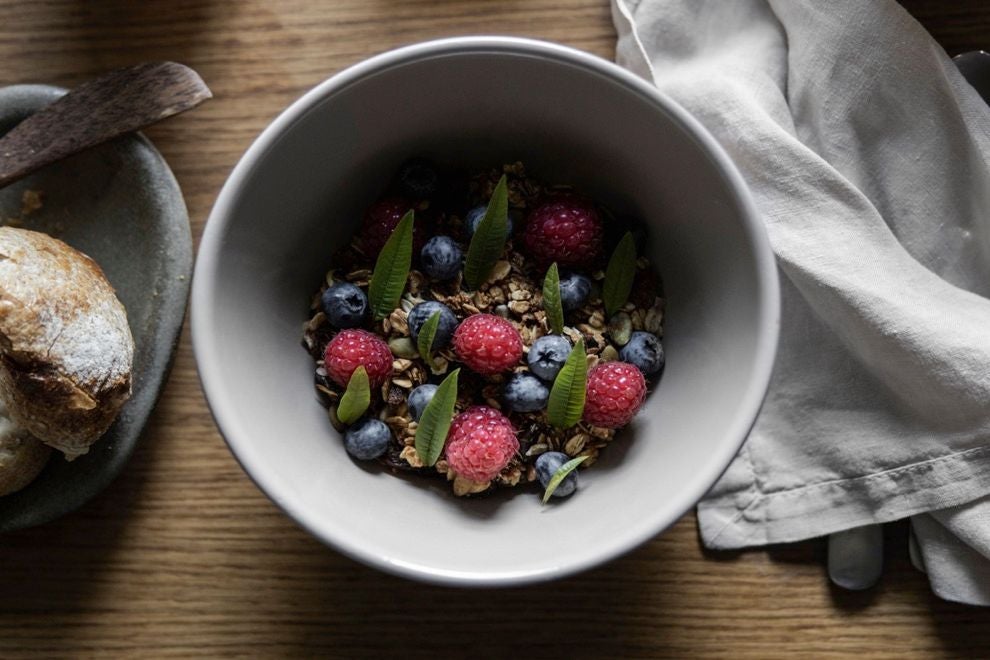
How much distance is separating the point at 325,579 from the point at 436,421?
27 centimetres

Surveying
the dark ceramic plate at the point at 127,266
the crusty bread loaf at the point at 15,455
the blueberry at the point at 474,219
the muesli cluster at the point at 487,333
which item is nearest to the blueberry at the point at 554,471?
the muesli cluster at the point at 487,333

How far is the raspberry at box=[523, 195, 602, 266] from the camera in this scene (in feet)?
2.66

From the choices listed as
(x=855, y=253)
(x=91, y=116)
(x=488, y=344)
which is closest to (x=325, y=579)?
(x=488, y=344)

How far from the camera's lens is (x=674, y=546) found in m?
0.94

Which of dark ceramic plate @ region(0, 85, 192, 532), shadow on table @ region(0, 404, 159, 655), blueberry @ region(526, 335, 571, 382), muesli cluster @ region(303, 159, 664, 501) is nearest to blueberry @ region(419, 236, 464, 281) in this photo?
muesli cluster @ region(303, 159, 664, 501)

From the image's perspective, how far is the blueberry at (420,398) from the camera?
790 mm

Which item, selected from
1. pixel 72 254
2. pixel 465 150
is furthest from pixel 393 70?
pixel 72 254

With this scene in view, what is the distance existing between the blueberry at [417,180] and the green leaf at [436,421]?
17 centimetres

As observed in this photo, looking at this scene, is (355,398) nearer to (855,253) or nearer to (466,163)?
(466,163)

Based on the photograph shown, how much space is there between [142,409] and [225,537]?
0.52 feet

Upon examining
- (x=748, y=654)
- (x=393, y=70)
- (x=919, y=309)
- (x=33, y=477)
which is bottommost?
(x=748, y=654)

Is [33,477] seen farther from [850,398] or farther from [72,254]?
[850,398]

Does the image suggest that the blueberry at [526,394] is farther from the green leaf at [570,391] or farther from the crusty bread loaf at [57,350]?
the crusty bread loaf at [57,350]

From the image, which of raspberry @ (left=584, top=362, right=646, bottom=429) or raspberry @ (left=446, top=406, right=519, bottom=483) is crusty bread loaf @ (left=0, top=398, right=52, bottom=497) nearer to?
raspberry @ (left=446, top=406, right=519, bottom=483)
